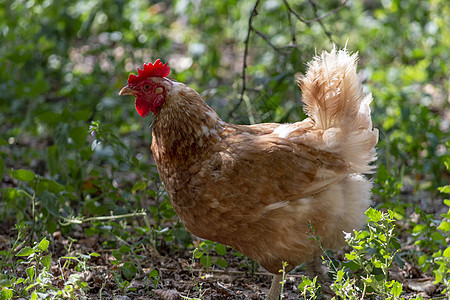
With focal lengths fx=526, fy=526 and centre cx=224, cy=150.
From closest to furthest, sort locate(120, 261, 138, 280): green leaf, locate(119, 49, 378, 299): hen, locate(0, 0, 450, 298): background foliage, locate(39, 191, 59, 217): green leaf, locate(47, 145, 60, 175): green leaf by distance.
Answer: locate(119, 49, 378, 299): hen, locate(120, 261, 138, 280): green leaf, locate(39, 191, 59, 217): green leaf, locate(0, 0, 450, 298): background foliage, locate(47, 145, 60, 175): green leaf

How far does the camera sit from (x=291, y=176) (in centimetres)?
341

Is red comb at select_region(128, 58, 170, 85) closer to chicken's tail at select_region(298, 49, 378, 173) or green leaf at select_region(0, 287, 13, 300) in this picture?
chicken's tail at select_region(298, 49, 378, 173)

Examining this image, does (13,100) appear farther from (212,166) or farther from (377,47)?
(377,47)

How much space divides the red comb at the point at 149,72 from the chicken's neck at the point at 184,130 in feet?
0.72

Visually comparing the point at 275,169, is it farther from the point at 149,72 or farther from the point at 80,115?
the point at 80,115

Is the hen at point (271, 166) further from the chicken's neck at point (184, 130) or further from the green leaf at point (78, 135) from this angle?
the green leaf at point (78, 135)

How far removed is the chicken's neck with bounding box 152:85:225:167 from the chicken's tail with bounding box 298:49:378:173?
72cm

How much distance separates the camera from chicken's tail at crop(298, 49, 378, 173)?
354cm

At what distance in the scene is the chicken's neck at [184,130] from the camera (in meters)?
3.49

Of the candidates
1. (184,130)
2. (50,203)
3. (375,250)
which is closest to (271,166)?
(184,130)

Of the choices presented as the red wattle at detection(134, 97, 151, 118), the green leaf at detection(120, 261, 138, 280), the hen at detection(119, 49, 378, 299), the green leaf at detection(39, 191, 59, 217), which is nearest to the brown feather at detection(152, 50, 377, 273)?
the hen at detection(119, 49, 378, 299)

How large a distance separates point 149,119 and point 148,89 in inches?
68.5

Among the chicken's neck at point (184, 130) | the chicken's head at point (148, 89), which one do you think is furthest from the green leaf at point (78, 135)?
the chicken's neck at point (184, 130)

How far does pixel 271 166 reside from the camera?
11.2 ft
